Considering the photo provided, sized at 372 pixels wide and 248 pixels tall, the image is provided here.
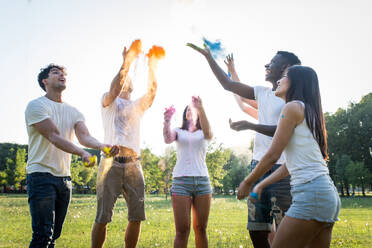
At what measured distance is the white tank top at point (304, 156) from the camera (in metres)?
2.58

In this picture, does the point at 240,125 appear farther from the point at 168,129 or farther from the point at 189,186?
the point at 168,129

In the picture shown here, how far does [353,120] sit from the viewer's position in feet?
157

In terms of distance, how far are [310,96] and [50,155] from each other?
9.18 feet

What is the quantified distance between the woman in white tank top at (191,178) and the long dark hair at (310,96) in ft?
7.34

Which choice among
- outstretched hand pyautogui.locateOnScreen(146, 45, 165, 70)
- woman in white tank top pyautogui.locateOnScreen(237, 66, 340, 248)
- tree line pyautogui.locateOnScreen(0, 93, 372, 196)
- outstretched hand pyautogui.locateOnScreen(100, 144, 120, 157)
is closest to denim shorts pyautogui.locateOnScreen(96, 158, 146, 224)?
outstretched hand pyautogui.locateOnScreen(100, 144, 120, 157)

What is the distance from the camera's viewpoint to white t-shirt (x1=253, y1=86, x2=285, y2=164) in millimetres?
3678

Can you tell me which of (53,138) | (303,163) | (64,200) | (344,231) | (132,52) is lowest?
(344,231)

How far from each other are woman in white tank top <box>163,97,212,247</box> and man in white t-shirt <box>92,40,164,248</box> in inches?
19.7

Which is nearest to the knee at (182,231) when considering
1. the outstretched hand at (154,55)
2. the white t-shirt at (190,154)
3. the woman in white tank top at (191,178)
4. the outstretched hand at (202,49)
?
the woman in white tank top at (191,178)

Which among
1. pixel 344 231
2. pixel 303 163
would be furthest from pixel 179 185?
pixel 344 231

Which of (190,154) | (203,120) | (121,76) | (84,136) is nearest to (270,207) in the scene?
(190,154)

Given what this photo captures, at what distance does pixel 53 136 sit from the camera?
3.52 meters

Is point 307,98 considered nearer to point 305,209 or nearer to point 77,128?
point 305,209

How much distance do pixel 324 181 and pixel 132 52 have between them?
10.5ft
